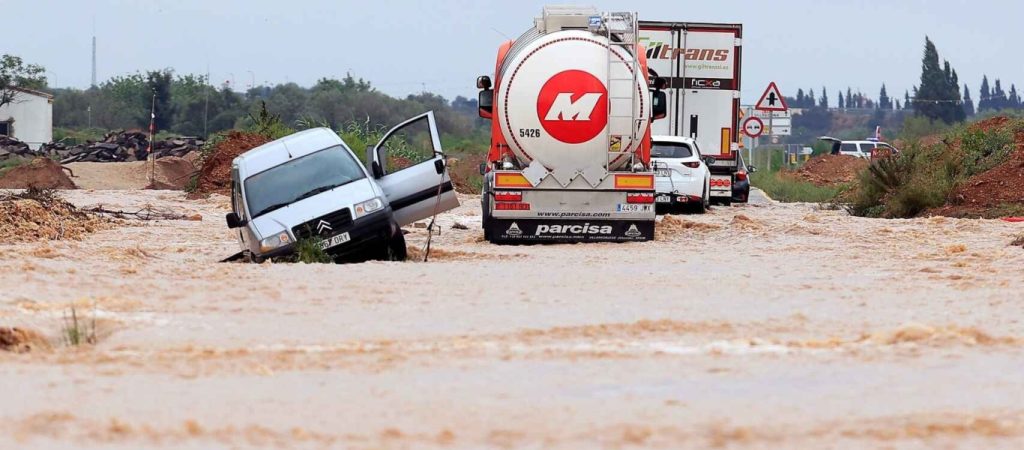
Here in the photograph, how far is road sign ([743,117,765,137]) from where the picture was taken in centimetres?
4478

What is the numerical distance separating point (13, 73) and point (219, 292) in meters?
73.9

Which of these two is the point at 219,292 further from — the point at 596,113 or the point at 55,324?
the point at 596,113

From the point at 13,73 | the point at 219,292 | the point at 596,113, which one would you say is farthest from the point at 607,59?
the point at 13,73

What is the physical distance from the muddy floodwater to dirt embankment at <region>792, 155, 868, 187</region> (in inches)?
1671

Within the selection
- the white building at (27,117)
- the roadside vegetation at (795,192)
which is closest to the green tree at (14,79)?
the white building at (27,117)

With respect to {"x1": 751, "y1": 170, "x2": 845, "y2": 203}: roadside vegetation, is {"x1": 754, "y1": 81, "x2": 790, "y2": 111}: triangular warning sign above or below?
above

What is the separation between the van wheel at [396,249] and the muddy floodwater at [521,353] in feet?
1.21

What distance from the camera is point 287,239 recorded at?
1728 centimetres

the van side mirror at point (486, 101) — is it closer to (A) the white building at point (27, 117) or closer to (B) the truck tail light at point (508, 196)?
(B) the truck tail light at point (508, 196)

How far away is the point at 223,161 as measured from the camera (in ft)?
129

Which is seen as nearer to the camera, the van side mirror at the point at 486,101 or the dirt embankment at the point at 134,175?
the van side mirror at the point at 486,101

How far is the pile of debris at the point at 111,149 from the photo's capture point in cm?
5850

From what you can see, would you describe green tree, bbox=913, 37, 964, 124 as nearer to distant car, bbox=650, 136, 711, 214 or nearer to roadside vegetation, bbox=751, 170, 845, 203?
roadside vegetation, bbox=751, 170, 845, 203

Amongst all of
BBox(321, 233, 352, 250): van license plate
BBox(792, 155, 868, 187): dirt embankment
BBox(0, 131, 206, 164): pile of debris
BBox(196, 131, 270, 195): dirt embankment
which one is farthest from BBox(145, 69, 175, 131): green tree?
BBox(321, 233, 352, 250): van license plate
